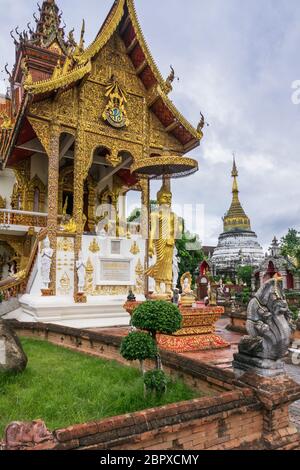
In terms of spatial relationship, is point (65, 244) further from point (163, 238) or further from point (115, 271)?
point (163, 238)

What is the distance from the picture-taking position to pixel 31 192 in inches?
557

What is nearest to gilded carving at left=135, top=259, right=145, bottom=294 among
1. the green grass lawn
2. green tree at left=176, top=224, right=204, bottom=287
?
the green grass lawn

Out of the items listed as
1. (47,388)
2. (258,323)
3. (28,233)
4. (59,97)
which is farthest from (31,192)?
(258,323)

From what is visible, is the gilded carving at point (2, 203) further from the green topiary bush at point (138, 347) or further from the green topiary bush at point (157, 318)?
the green topiary bush at point (138, 347)

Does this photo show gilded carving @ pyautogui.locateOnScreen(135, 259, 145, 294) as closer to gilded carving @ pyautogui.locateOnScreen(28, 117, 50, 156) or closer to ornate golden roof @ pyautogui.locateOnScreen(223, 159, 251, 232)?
gilded carving @ pyautogui.locateOnScreen(28, 117, 50, 156)

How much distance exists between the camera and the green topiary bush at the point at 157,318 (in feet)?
14.8

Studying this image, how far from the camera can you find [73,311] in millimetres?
10188

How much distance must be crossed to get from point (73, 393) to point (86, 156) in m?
7.98

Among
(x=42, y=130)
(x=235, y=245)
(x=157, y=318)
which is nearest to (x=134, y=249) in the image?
(x=42, y=130)

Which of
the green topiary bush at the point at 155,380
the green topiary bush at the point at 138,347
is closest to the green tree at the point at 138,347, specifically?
the green topiary bush at the point at 138,347

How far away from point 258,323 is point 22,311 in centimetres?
888

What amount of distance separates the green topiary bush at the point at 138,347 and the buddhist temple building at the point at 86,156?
400cm
